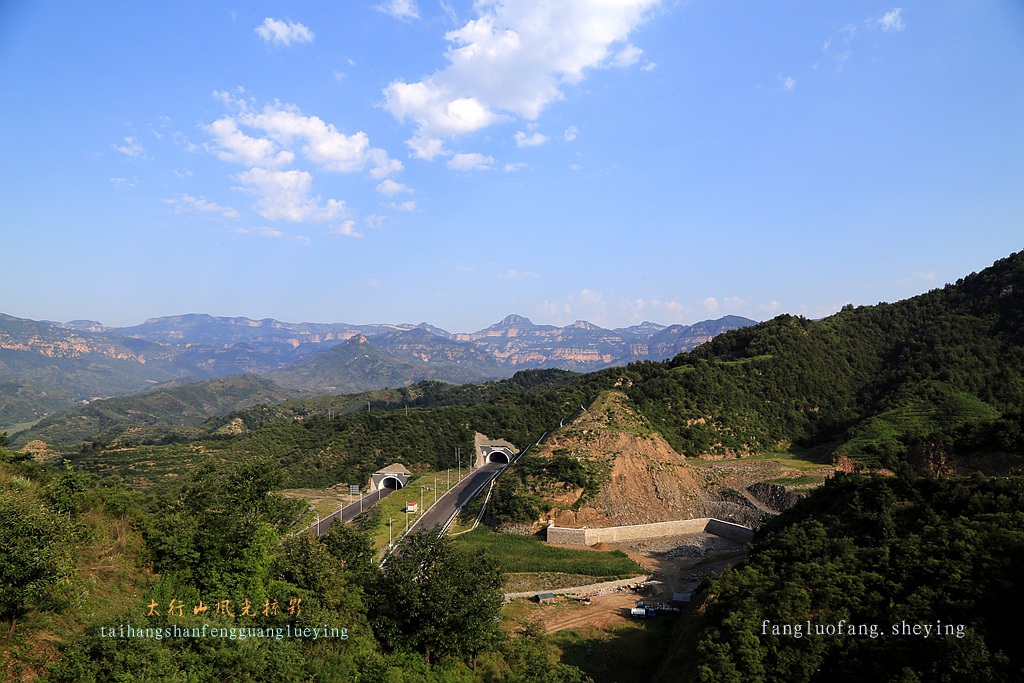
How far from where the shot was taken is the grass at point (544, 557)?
36719mm

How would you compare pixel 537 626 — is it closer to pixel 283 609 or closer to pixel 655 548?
pixel 283 609

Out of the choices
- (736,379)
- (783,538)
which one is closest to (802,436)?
(736,379)

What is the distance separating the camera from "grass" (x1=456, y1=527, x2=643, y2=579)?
36.7 metres

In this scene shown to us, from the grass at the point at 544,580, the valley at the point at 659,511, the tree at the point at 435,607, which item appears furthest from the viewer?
the grass at the point at 544,580

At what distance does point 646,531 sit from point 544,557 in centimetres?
1038

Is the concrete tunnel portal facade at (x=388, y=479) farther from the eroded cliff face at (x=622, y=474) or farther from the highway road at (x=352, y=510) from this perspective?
the eroded cliff face at (x=622, y=474)

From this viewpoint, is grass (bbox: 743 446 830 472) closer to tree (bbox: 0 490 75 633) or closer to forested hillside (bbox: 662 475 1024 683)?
forested hillside (bbox: 662 475 1024 683)

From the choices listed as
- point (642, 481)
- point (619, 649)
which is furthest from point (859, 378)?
point (619, 649)

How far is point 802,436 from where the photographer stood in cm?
6381

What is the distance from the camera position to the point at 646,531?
44.4 m

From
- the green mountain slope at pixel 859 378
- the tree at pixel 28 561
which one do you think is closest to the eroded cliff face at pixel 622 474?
the green mountain slope at pixel 859 378

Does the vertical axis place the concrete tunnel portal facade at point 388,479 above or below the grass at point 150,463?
above

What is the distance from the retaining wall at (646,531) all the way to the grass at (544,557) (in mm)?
1442

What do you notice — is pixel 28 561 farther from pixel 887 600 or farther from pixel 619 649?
pixel 887 600
